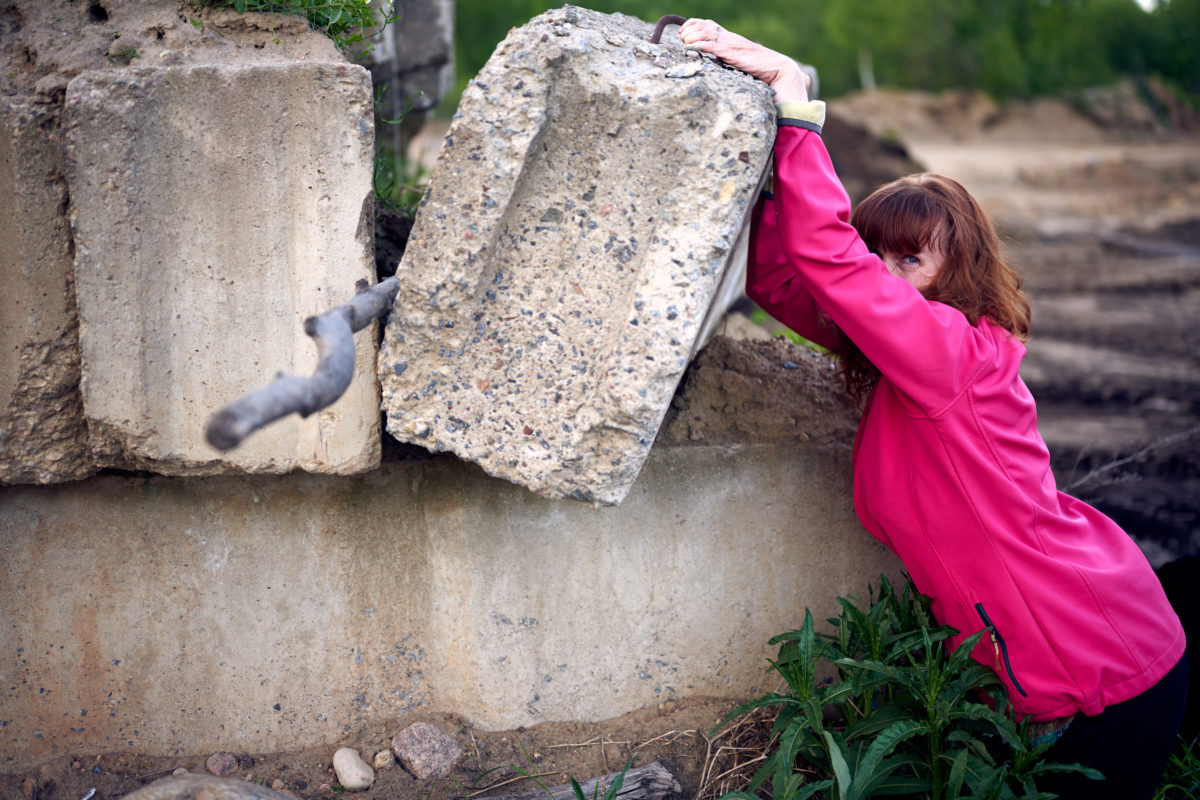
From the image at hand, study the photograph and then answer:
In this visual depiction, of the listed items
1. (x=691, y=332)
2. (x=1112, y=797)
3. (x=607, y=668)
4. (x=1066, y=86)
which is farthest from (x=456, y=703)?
(x=1066, y=86)

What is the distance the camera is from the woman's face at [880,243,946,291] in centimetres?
182

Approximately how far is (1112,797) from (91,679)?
2157 millimetres

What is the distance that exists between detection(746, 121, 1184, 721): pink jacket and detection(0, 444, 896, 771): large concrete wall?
412mm

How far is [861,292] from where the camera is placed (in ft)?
5.30

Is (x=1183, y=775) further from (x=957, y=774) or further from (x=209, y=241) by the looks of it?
(x=209, y=241)

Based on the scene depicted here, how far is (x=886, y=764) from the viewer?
178 centimetres

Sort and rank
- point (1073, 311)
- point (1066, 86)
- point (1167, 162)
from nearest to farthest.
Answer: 1. point (1073, 311)
2. point (1167, 162)
3. point (1066, 86)

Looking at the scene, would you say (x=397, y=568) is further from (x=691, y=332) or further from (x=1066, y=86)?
(x=1066, y=86)

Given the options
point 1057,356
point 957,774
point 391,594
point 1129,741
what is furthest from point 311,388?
point 1057,356

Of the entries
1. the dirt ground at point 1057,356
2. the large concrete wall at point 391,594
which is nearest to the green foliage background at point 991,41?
the dirt ground at point 1057,356

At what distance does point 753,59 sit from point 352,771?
1.73 meters

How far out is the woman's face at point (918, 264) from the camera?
182cm

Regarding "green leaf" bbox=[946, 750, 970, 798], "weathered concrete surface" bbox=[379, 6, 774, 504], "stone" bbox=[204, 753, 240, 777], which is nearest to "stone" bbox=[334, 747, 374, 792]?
"stone" bbox=[204, 753, 240, 777]

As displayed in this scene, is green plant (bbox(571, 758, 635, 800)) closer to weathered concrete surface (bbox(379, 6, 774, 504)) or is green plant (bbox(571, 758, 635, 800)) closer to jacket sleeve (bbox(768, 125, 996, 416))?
weathered concrete surface (bbox(379, 6, 774, 504))
